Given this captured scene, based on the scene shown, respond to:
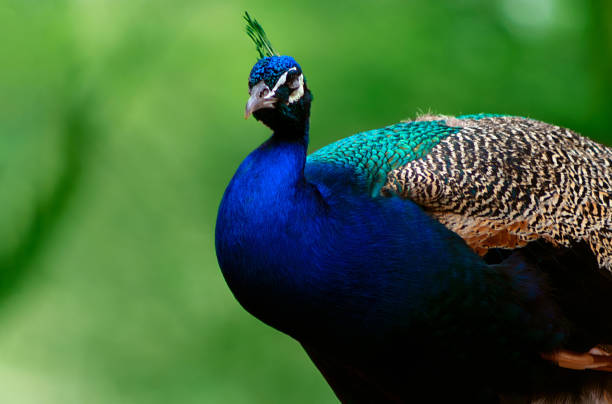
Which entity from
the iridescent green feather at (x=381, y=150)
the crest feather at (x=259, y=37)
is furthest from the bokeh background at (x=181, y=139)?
the crest feather at (x=259, y=37)

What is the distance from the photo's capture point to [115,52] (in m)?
4.07

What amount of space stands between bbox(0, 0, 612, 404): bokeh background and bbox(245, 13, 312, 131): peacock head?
5.99 feet

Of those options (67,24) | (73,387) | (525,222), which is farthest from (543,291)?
(67,24)

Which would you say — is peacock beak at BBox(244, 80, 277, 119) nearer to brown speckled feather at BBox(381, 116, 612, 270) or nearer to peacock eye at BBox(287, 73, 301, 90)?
peacock eye at BBox(287, 73, 301, 90)

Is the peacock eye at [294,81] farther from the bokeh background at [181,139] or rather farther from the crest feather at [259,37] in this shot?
the bokeh background at [181,139]

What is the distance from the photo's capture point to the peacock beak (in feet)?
6.43

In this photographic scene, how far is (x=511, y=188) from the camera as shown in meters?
2.28

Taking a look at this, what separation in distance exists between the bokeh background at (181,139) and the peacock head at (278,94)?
1827 mm

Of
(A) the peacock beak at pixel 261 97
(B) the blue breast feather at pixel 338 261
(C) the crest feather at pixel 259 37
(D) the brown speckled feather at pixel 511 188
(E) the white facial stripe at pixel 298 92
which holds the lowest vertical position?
(B) the blue breast feather at pixel 338 261

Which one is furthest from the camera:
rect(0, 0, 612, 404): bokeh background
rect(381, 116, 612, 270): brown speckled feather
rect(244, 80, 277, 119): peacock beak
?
rect(0, 0, 612, 404): bokeh background

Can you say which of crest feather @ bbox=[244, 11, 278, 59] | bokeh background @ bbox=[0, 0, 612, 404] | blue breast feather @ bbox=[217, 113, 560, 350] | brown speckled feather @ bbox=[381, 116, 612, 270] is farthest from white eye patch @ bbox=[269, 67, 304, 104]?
bokeh background @ bbox=[0, 0, 612, 404]

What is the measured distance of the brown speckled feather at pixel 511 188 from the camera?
2.23m

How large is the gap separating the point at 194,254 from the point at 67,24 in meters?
1.47

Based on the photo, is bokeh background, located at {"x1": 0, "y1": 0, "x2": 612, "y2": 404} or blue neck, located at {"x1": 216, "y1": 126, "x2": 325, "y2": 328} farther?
bokeh background, located at {"x1": 0, "y1": 0, "x2": 612, "y2": 404}
